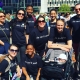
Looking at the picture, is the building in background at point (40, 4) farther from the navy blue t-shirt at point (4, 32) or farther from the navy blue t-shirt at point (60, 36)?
the navy blue t-shirt at point (60, 36)

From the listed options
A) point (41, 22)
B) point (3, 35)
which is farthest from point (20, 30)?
point (41, 22)

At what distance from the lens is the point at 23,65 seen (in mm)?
7895

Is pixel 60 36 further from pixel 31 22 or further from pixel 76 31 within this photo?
pixel 31 22

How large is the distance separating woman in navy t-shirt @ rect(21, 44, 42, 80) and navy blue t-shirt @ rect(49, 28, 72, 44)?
56 cm

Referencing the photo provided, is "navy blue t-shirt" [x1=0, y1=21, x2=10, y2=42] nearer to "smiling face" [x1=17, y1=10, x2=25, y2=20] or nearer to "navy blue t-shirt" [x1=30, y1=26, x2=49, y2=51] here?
"smiling face" [x1=17, y1=10, x2=25, y2=20]

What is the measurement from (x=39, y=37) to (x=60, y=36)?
2.48 ft

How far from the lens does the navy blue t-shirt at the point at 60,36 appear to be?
7.96 m


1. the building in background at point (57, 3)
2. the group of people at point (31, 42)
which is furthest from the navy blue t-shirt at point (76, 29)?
the building in background at point (57, 3)

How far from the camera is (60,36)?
795cm

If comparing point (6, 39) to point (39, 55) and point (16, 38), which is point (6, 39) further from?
point (39, 55)

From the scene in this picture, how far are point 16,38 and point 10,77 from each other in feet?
7.90

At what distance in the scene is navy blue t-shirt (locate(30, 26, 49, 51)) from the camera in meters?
8.51

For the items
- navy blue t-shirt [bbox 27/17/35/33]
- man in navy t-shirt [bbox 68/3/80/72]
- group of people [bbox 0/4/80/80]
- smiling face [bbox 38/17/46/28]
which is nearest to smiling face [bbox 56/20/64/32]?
group of people [bbox 0/4/80/80]

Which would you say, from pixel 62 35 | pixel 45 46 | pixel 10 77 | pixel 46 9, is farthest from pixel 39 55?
pixel 46 9
